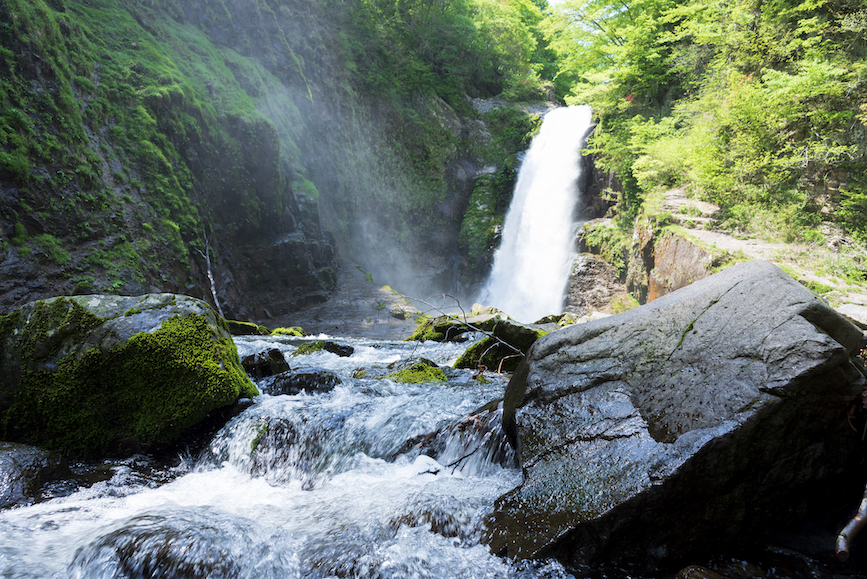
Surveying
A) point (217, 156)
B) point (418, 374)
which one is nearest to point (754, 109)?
point (418, 374)

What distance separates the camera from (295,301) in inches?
675

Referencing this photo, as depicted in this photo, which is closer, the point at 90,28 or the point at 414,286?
the point at 90,28

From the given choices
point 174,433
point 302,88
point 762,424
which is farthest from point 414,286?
point 762,424

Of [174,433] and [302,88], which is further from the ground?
[302,88]

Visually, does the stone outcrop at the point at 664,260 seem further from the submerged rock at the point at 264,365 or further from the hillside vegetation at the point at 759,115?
the submerged rock at the point at 264,365

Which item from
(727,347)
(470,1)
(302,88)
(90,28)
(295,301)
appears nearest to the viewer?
(727,347)

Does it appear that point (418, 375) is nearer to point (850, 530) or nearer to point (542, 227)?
point (850, 530)

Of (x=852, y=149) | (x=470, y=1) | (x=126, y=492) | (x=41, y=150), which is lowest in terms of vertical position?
(x=126, y=492)

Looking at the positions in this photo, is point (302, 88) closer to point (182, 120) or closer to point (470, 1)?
point (182, 120)

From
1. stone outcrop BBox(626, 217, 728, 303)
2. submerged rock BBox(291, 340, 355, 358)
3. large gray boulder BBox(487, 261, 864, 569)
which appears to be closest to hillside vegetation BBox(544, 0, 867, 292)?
stone outcrop BBox(626, 217, 728, 303)

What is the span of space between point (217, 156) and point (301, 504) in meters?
15.3

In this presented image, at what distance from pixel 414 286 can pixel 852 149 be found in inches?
769

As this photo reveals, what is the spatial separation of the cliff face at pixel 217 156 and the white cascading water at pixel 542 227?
4.09 meters

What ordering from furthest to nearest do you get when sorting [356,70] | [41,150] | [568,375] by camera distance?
1. [356,70]
2. [41,150]
3. [568,375]
